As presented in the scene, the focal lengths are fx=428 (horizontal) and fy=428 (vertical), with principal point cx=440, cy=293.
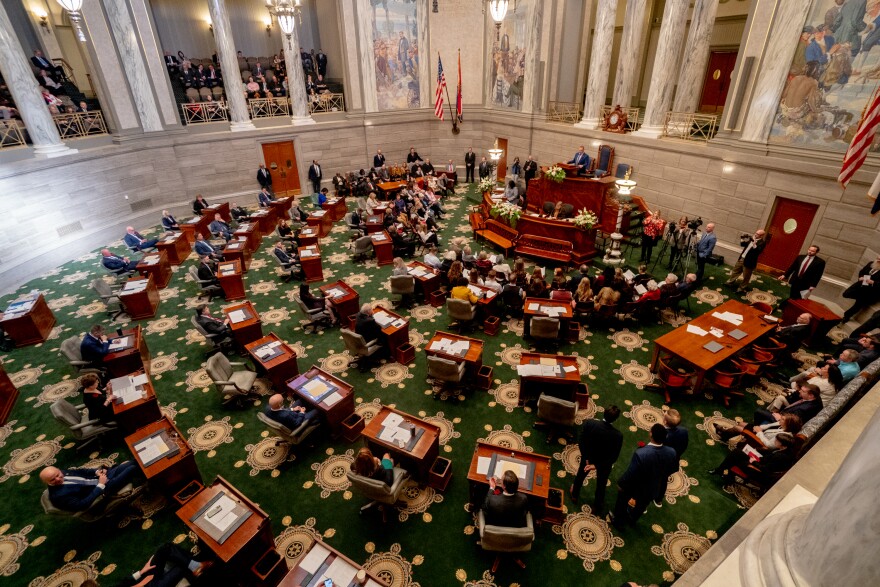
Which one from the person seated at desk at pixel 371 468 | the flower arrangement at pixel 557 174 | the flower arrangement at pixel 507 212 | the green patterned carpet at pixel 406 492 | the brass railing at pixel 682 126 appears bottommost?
the green patterned carpet at pixel 406 492

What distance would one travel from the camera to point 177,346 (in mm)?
8828

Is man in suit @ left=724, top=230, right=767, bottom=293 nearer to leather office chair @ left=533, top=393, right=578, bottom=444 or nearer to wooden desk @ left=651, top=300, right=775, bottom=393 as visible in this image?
wooden desk @ left=651, top=300, right=775, bottom=393

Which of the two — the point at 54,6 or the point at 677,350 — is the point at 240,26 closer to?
the point at 54,6

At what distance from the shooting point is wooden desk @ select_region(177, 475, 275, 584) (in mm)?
4324

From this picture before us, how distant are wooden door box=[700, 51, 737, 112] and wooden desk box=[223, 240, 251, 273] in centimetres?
1897

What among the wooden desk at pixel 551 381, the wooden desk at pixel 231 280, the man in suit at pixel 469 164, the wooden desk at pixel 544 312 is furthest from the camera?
the man in suit at pixel 469 164

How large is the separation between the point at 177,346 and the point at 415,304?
5067 millimetres

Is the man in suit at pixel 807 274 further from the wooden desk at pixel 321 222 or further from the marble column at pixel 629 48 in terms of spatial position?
the wooden desk at pixel 321 222

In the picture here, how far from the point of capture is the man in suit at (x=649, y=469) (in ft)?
14.8

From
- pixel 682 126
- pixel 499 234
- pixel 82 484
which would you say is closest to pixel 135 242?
pixel 82 484

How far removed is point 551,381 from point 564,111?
47.9 ft

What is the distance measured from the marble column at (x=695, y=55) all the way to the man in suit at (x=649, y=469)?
12.7 meters

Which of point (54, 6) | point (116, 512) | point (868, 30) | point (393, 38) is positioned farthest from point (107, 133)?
point (868, 30)

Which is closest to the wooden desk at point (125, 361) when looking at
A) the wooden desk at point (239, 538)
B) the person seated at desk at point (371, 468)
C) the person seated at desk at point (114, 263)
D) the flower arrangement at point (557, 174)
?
the wooden desk at point (239, 538)
